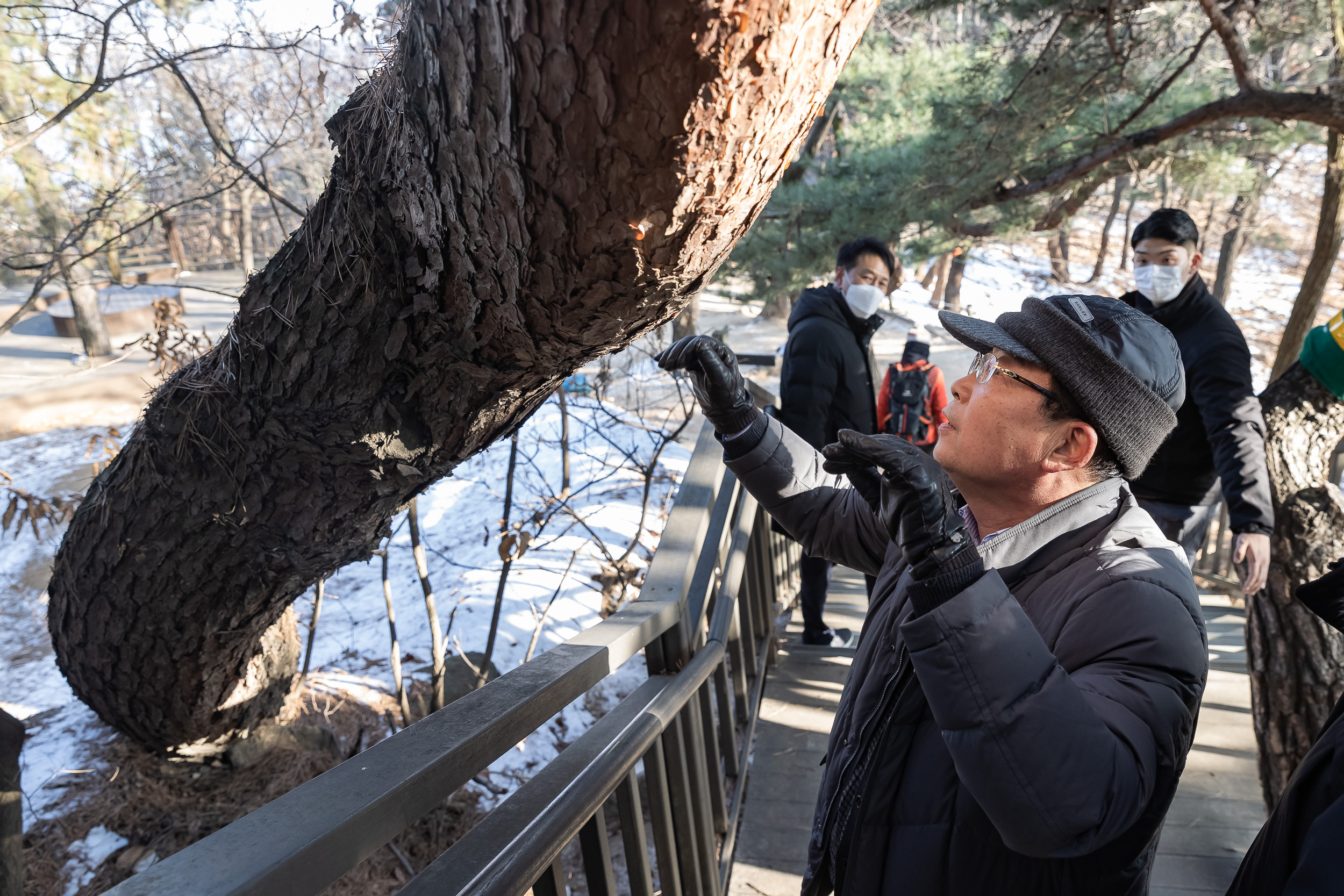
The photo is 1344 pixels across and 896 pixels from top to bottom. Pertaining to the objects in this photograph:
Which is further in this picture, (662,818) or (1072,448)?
(662,818)

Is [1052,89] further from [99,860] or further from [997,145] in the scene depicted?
[99,860]

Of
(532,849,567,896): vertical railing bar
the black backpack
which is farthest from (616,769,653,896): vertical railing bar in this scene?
the black backpack

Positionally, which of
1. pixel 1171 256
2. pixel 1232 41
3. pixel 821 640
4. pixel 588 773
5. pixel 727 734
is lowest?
pixel 821 640

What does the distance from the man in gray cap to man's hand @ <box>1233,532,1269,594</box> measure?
159 centimetres

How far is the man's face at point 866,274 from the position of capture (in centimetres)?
338

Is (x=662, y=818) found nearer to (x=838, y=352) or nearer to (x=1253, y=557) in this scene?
(x=838, y=352)

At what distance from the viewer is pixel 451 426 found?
63.7 inches

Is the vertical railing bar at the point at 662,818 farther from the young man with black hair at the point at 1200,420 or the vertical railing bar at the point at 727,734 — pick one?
the young man with black hair at the point at 1200,420

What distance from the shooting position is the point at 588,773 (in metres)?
1.44

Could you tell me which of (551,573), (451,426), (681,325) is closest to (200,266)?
(681,325)

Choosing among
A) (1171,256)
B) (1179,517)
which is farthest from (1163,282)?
(1179,517)

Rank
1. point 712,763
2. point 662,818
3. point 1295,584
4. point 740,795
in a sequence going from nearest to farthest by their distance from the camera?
point 662,818, point 712,763, point 740,795, point 1295,584

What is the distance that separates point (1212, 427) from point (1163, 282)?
660mm

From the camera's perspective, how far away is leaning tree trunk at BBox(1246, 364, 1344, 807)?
262 cm
